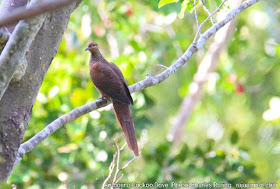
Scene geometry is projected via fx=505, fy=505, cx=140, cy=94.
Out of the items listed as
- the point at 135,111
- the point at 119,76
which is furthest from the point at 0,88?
the point at 135,111

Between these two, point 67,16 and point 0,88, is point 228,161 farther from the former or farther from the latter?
point 0,88

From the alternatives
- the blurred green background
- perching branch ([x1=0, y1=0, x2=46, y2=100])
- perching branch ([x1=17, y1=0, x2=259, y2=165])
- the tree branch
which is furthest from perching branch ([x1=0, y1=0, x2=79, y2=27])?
the tree branch

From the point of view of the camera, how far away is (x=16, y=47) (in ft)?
7.00

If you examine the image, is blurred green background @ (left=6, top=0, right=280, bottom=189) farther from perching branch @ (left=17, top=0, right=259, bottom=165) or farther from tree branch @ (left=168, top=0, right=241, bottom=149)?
perching branch @ (left=17, top=0, right=259, bottom=165)

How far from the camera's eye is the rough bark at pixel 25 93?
258 cm

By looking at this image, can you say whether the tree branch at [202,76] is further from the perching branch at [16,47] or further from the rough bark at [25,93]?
the perching branch at [16,47]

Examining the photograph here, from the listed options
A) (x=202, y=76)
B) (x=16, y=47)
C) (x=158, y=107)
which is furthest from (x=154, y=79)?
(x=158, y=107)

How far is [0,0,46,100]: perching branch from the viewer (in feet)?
6.92

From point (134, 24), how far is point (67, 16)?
4.59m

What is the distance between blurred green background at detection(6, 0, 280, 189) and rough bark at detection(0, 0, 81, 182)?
0.89m

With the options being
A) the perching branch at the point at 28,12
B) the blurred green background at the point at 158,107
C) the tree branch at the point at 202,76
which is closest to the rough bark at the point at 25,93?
the blurred green background at the point at 158,107

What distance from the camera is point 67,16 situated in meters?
2.87

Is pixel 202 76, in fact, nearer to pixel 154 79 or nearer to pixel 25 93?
pixel 154 79

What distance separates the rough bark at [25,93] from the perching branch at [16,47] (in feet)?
1.56
